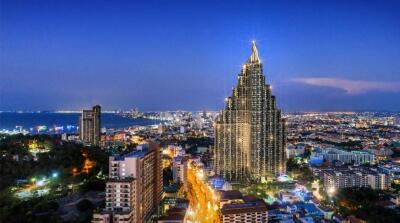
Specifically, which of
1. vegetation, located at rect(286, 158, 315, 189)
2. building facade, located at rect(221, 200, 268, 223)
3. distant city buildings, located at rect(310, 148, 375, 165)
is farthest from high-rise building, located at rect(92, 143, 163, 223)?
distant city buildings, located at rect(310, 148, 375, 165)

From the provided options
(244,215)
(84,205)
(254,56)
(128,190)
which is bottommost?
(244,215)

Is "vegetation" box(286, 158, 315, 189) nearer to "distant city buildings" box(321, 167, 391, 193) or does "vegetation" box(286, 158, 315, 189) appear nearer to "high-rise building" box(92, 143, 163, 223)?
"distant city buildings" box(321, 167, 391, 193)

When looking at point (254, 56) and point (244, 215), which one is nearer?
point (244, 215)

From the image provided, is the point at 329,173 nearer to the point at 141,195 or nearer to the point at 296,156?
the point at 296,156

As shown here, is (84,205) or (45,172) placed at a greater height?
(45,172)

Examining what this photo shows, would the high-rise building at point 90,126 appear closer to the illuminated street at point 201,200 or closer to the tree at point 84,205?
the illuminated street at point 201,200

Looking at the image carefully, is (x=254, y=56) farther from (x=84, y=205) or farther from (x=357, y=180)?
(x=84, y=205)

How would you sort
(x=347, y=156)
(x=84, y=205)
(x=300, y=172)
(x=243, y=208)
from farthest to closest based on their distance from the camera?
(x=347, y=156) → (x=300, y=172) → (x=243, y=208) → (x=84, y=205)

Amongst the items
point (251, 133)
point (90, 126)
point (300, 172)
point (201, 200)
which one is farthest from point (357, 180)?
point (90, 126)
